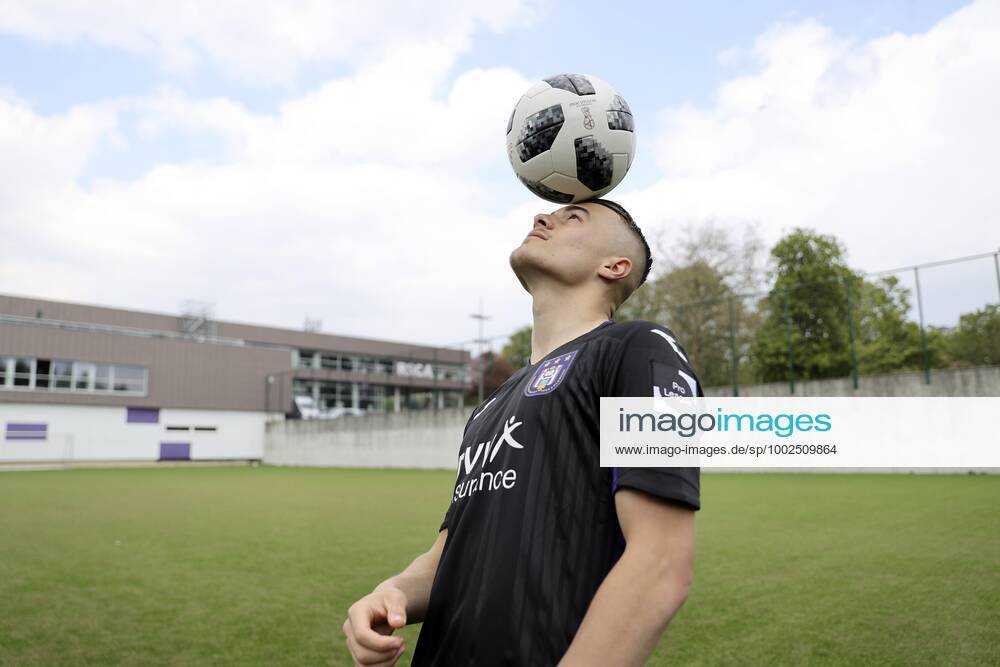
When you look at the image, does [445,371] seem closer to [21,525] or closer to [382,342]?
[21,525]

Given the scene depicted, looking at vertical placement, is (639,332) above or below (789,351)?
below

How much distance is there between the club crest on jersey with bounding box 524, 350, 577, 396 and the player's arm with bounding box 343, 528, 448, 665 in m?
0.47

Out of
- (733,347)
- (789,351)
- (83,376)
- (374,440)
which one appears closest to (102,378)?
(83,376)

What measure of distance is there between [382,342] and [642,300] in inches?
1066

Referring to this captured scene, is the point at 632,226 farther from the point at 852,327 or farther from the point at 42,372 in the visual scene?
the point at 42,372

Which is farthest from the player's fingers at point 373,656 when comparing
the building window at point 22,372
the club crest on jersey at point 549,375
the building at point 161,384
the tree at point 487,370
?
the building window at point 22,372

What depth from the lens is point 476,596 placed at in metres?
1.43

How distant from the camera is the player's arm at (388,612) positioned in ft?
4.66

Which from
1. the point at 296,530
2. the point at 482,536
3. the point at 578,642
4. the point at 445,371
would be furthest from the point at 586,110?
the point at 445,371

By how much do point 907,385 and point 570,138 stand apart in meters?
17.5

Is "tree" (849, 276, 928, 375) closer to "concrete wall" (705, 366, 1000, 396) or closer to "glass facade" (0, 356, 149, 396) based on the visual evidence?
"concrete wall" (705, 366, 1000, 396)

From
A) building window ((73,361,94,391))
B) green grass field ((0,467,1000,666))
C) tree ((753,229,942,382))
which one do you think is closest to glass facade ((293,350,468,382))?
building window ((73,361,94,391))

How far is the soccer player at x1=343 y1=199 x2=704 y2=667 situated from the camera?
1245 mm

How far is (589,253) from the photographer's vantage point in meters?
1.78
